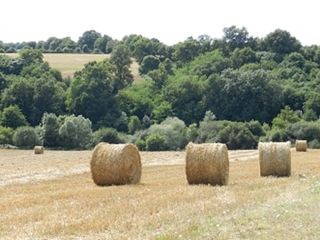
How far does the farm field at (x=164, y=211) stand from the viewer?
10.6 meters

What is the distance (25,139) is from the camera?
65062 millimetres

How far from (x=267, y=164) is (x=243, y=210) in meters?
9.36

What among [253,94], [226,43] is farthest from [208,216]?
[226,43]

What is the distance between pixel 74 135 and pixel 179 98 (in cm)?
2432

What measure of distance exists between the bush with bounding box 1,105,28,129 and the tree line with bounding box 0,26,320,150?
0.37 ft

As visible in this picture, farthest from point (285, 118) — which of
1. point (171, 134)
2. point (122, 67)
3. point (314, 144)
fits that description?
point (122, 67)

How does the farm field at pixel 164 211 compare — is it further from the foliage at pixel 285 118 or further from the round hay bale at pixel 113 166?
the foliage at pixel 285 118

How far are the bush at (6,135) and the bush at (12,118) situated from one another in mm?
5880

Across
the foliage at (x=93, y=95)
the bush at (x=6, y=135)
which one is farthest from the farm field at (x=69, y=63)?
the bush at (x=6, y=135)

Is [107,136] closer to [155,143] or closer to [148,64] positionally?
[155,143]

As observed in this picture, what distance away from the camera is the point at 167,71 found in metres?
105

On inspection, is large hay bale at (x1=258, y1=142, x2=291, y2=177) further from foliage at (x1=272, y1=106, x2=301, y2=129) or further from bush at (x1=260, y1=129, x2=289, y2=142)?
foliage at (x1=272, y1=106, x2=301, y2=129)

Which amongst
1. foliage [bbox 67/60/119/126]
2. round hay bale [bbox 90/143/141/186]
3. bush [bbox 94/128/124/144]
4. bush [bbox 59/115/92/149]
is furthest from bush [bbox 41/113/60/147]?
round hay bale [bbox 90/143/141/186]

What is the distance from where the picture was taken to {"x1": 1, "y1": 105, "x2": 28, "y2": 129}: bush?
77.6m
